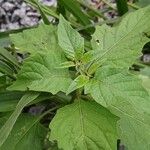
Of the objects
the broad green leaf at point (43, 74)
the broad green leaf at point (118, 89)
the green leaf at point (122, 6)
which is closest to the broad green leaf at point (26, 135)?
the broad green leaf at point (43, 74)

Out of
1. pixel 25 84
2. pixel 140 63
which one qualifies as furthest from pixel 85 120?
pixel 140 63

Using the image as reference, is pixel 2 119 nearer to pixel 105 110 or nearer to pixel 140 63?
pixel 105 110

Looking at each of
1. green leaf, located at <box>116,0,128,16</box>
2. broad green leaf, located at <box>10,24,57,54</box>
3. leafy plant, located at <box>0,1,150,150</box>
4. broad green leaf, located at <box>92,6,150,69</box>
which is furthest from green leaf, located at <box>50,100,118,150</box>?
green leaf, located at <box>116,0,128,16</box>

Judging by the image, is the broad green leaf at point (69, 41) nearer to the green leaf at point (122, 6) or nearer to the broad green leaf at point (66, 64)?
the broad green leaf at point (66, 64)

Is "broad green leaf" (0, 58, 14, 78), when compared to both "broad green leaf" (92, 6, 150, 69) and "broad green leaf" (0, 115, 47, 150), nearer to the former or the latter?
"broad green leaf" (0, 115, 47, 150)

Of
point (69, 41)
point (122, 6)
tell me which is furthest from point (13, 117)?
point (122, 6)

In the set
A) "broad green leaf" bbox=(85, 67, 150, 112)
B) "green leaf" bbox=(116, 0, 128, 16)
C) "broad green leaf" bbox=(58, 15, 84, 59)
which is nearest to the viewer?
"broad green leaf" bbox=(85, 67, 150, 112)
